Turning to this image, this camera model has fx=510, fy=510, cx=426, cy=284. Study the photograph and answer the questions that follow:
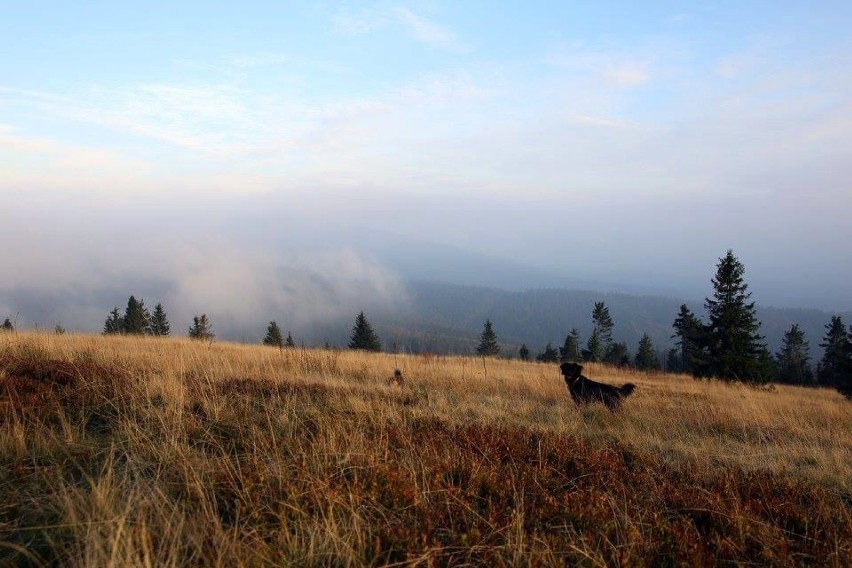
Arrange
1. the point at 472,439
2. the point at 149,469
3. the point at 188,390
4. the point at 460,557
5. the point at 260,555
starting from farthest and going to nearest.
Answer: the point at 188,390 < the point at 472,439 < the point at 149,469 < the point at 460,557 < the point at 260,555

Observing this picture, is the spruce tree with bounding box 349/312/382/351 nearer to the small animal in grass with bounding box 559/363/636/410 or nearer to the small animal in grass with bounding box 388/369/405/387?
the small animal in grass with bounding box 388/369/405/387

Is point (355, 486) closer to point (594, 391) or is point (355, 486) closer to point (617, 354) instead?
point (594, 391)

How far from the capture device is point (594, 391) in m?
8.59

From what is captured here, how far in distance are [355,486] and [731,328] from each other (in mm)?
32020

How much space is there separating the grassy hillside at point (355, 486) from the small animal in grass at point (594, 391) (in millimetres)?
1792

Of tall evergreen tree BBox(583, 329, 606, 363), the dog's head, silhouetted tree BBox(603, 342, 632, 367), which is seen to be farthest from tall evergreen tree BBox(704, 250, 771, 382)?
silhouetted tree BBox(603, 342, 632, 367)

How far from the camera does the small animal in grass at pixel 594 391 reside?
8422 mm

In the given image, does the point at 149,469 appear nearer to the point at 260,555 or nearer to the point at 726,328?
the point at 260,555

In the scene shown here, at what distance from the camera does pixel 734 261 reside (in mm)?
28969

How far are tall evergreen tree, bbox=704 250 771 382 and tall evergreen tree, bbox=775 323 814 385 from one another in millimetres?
29551

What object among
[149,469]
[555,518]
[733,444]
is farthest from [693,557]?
[733,444]

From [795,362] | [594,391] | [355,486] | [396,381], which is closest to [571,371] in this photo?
[594,391]

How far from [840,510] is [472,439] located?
9.20 feet

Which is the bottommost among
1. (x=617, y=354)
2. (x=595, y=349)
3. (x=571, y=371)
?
(x=617, y=354)
